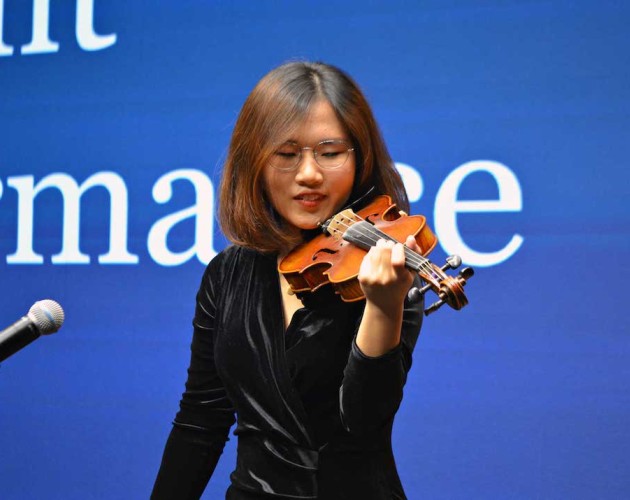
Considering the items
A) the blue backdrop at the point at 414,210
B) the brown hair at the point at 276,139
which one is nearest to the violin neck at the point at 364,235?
the brown hair at the point at 276,139

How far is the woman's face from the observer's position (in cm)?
117

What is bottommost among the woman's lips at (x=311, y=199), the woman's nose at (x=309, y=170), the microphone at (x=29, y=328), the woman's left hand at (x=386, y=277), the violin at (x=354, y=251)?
the microphone at (x=29, y=328)

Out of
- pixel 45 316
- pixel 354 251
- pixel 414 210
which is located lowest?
pixel 45 316

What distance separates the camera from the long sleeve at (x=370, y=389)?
1.02 meters

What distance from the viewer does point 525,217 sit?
6.23ft

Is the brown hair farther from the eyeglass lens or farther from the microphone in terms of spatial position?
the microphone

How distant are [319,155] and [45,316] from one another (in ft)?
1.49

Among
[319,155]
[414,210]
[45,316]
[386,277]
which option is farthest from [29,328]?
[414,210]

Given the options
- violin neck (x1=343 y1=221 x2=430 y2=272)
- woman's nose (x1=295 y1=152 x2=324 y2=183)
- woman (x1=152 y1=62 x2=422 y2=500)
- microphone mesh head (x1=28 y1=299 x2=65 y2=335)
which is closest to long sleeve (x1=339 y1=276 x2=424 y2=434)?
woman (x1=152 y1=62 x2=422 y2=500)

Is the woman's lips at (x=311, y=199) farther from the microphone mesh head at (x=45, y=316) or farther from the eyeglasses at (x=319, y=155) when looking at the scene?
the microphone mesh head at (x=45, y=316)

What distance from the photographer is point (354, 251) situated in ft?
3.67

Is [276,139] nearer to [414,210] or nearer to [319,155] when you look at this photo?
[319,155]

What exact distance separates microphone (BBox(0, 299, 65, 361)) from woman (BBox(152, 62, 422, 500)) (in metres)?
0.37

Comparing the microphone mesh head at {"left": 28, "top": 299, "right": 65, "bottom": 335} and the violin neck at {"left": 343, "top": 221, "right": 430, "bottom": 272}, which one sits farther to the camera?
the violin neck at {"left": 343, "top": 221, "right": 430, "bottom": 272}
